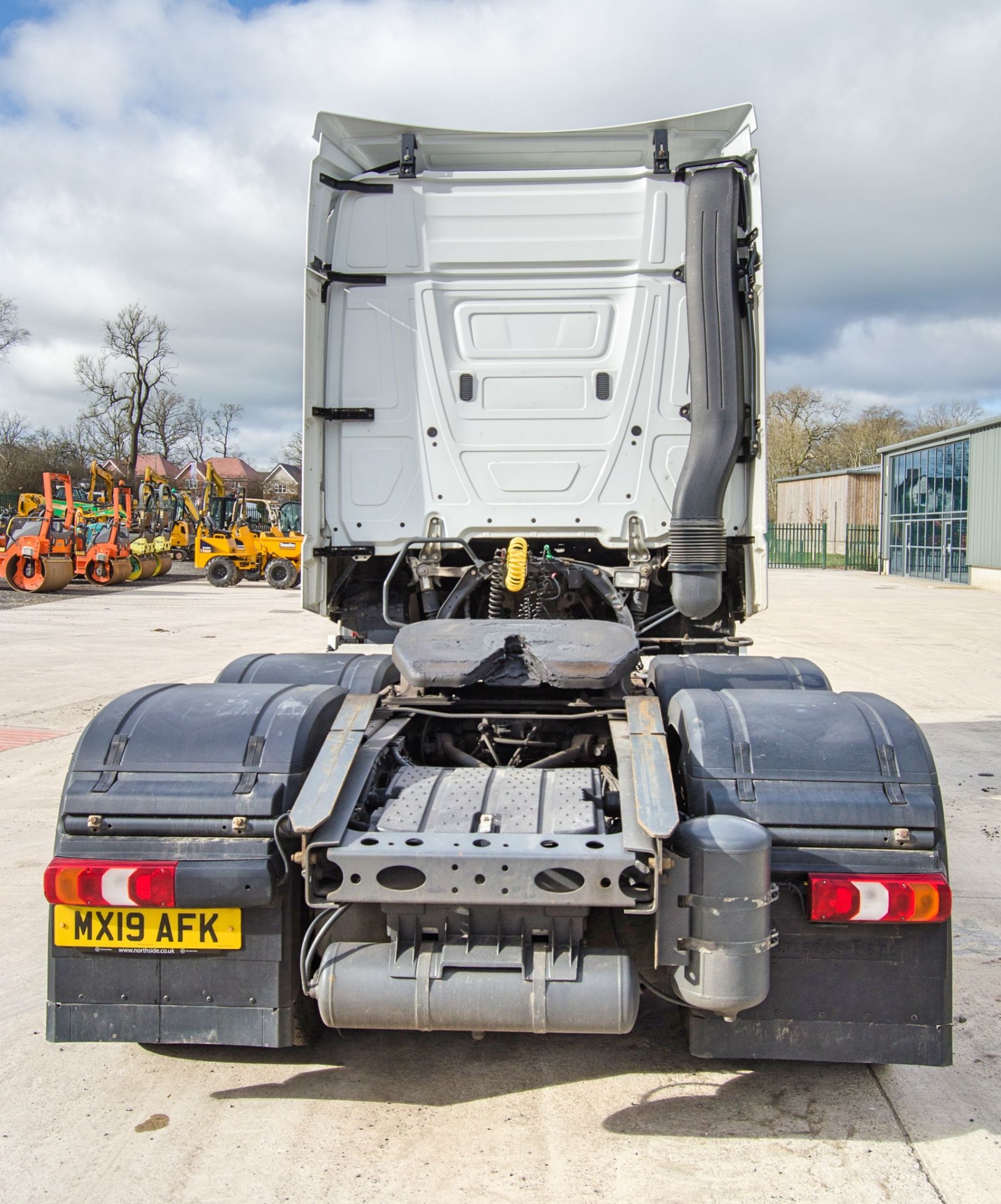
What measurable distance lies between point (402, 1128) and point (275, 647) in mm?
10998

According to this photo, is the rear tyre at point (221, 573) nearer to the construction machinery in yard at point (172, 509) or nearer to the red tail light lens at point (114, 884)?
the construction machinery in yard at point (172, 509)

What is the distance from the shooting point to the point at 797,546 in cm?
4250

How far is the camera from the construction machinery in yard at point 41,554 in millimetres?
22938

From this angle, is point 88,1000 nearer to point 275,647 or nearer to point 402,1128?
point 402,1128

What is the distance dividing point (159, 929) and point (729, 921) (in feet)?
4.94

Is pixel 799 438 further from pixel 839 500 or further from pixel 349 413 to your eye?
pixel 349 413

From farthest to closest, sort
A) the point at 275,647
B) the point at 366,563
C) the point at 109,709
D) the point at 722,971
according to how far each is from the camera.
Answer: the point at 275,647 < the point at 366,563 < the point at 109,709 < the point at 722,971

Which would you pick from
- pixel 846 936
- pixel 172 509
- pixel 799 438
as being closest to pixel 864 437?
pixel 799 438

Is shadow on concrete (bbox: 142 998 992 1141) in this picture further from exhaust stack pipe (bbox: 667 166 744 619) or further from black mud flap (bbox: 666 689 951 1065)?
exhaust stack pipe (bbox: 667 166 744 619)

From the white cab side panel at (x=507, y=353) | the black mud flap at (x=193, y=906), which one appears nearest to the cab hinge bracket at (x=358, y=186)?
the white cab side panel at (x=507, y=353)

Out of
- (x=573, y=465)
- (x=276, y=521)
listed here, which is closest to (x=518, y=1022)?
(x=573, y=465)

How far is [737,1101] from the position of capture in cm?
284

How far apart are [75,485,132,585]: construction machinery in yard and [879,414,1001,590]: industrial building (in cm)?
2245

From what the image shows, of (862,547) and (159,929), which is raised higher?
(862,547)
